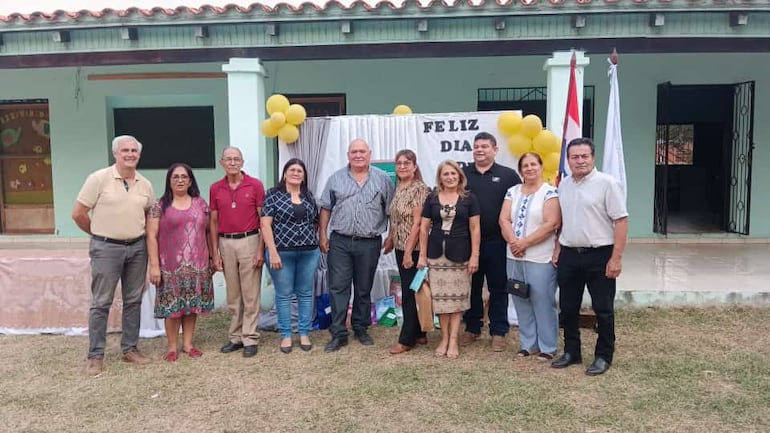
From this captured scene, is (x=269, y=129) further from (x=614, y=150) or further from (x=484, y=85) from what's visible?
(x=484, y=85)

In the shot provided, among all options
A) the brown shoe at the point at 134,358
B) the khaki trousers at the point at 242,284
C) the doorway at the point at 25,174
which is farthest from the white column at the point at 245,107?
the doorway at the point at 25,174

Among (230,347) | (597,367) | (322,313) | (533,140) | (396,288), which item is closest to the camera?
(597,367)

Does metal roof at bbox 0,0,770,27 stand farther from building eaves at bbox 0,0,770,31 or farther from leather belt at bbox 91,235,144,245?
leather belt at bbox 91,235,144,245

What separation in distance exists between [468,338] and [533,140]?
5.84 feet

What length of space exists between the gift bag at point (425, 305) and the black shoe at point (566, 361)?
3.03ft

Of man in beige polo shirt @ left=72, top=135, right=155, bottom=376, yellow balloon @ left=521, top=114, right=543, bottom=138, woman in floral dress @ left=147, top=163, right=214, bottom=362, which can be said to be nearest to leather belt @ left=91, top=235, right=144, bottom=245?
man in beige polo shirt @ left=72, top=135, right=155, bottom=376

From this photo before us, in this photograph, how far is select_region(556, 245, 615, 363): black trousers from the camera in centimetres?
378

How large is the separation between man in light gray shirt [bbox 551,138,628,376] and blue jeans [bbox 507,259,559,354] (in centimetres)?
13

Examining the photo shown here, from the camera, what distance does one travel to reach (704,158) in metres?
11.9

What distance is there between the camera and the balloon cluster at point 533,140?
4.90m

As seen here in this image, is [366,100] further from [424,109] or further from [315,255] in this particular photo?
[315,255]

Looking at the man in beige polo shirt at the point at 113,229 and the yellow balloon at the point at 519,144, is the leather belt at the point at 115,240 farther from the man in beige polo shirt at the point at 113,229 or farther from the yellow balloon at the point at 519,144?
the yellow balloon at the point at 519,144

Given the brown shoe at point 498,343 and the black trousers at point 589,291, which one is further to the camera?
the brown shoe at point 498,343

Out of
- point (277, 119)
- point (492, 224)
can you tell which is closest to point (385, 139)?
point (277, 119)
